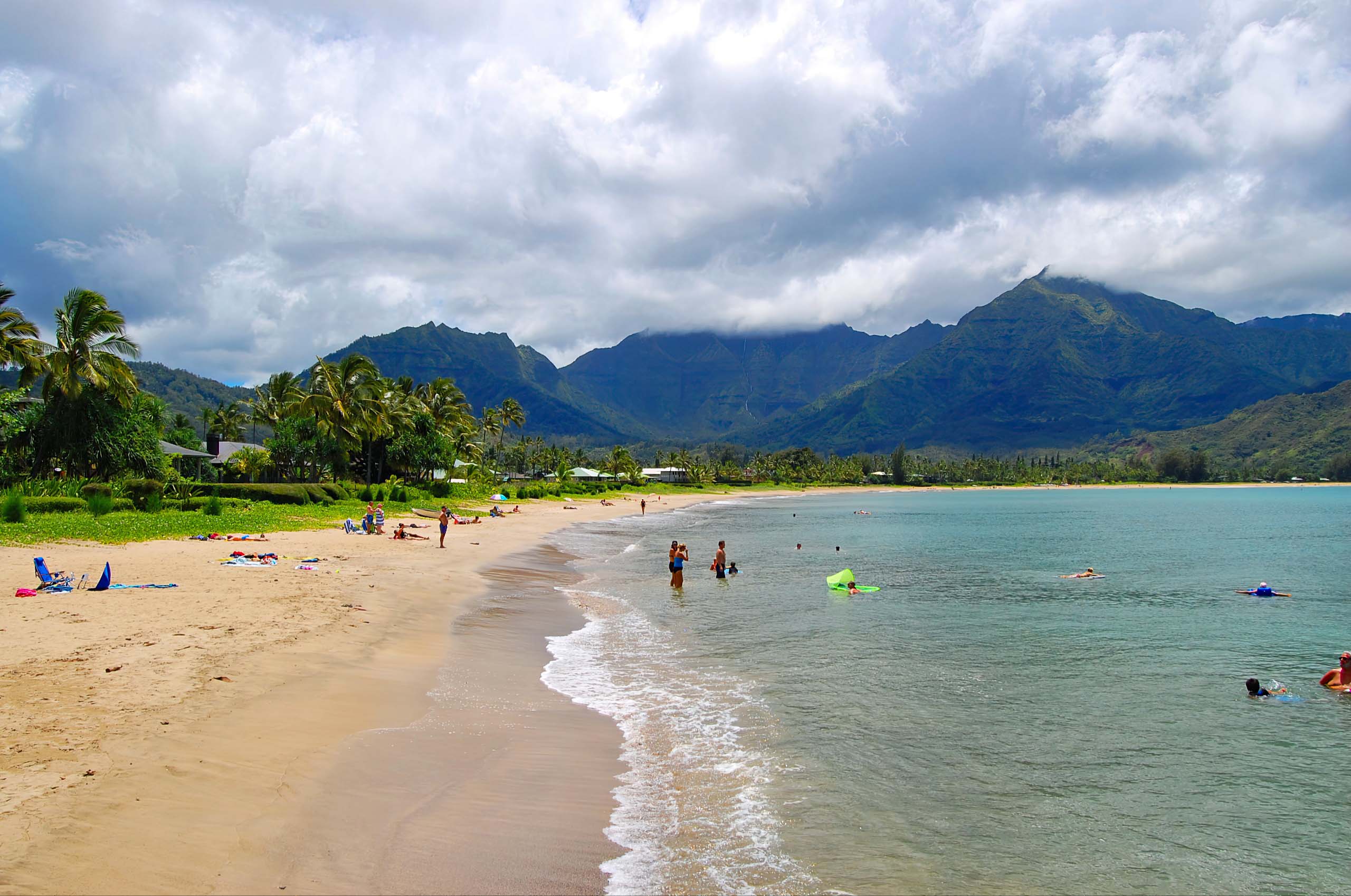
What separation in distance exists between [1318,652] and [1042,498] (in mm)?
147689

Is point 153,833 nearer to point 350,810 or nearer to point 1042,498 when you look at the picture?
point 350,810

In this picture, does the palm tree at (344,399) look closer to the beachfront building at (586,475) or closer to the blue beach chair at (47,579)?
the blue beach chair at (47,579)

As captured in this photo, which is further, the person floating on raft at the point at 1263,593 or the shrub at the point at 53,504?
the shrub at the point at 53,504

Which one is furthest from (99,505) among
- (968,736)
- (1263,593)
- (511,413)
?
(511,413)

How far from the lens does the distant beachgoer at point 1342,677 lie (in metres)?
13.8

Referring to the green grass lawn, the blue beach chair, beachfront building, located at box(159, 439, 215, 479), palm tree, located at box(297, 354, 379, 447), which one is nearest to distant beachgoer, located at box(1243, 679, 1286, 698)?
the blue beach chair

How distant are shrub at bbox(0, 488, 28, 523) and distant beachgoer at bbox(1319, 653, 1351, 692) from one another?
3684 centimetres

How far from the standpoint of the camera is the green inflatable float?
2720 cm

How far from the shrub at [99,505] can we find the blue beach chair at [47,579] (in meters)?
17.9

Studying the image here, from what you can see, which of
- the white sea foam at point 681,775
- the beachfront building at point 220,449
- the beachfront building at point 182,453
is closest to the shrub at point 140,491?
the beachfront building at point 182,453

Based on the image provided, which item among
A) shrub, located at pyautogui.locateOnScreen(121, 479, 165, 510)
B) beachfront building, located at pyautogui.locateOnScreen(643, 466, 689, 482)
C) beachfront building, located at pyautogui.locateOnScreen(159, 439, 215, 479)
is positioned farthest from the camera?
beachfront building, located at pyautogui.locateOnScreen(643, 466, 689, 482)

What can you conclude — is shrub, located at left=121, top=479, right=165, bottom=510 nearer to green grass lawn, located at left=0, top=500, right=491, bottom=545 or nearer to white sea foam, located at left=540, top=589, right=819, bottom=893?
green grass lawn, located at left=0, top=500, right=491, bottom=545

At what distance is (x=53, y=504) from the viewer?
3034cm

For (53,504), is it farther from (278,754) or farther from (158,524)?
(278,754)
